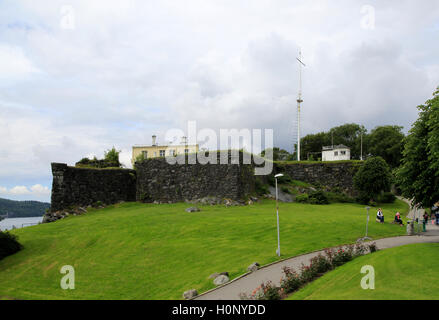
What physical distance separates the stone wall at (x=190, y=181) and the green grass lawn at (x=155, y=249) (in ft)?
28.3

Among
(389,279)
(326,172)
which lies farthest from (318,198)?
(389,279)

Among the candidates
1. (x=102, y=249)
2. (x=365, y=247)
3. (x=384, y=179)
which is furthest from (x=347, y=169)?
(x=102, y=249)

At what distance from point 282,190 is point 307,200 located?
13.8 ft

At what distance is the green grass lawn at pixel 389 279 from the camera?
35.8ft

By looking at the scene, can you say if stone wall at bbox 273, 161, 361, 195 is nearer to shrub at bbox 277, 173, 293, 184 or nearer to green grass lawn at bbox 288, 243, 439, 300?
shrub at bbox 277, 173, 293, 184

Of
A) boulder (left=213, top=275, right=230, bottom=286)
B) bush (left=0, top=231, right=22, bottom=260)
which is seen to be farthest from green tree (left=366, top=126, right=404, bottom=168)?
bush (left=0, top=231, right=22, bottom=260)

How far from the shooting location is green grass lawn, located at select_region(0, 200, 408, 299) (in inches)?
623

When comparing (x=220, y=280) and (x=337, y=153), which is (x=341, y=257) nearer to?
(x=220, y=280)

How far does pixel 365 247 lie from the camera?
59.5 feet

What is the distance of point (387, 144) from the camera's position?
237ft

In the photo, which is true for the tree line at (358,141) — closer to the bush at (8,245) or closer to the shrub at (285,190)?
the shrub at (285,190)
